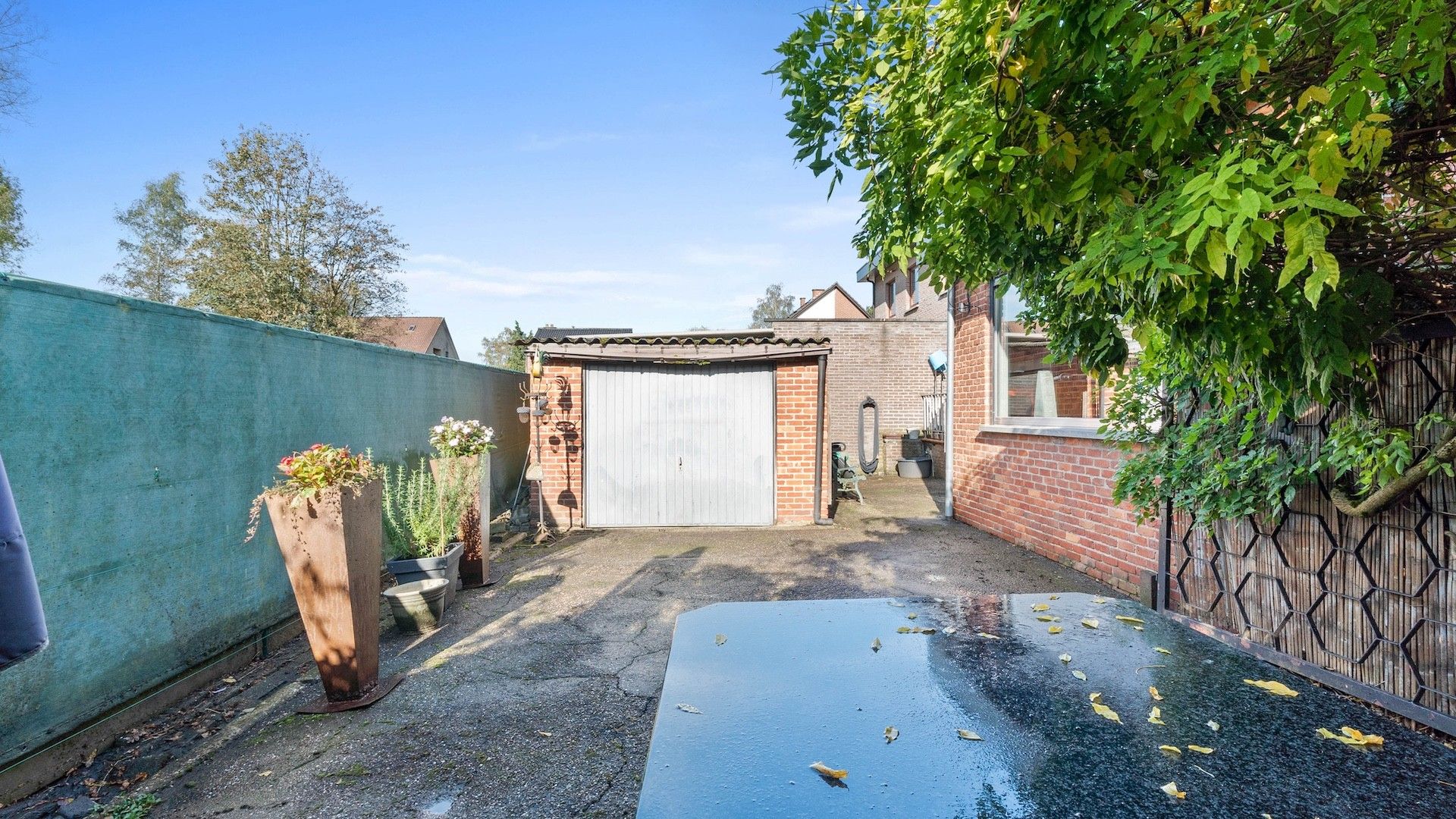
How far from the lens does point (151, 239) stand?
81.3 ft

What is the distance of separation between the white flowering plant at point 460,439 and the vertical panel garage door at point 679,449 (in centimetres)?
243

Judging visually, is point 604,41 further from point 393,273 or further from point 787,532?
point 393,273

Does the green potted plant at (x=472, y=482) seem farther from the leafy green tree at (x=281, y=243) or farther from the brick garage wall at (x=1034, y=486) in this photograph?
the leafy green tree at (x=281, y=243)

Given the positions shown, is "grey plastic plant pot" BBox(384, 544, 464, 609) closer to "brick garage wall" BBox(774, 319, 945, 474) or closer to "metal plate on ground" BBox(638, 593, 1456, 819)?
"metal plate on ground" BBox(638, 593, 1456, 819)

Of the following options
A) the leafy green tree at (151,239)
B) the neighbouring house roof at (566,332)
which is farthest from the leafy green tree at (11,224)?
the neighbouring house roof at (566,332)

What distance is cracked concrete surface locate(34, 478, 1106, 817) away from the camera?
94.1 inches

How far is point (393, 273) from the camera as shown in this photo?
19.6m

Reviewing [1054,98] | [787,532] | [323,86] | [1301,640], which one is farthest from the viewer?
[323,86]

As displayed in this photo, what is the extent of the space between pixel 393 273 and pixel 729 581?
19.0 metres

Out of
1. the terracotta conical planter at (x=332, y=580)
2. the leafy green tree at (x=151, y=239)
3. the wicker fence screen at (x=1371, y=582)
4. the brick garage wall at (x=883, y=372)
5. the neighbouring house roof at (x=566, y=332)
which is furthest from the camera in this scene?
the leafy green tree at (x=151, y=239)

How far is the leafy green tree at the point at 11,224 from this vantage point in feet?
59.3

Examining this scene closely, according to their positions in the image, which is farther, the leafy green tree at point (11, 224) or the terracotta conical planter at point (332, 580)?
the leafy green tree at point (11, 224)

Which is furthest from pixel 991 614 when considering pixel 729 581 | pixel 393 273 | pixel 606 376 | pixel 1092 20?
pixel 393 273

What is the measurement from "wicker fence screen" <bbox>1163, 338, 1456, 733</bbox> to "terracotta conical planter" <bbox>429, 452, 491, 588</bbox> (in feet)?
16.7
